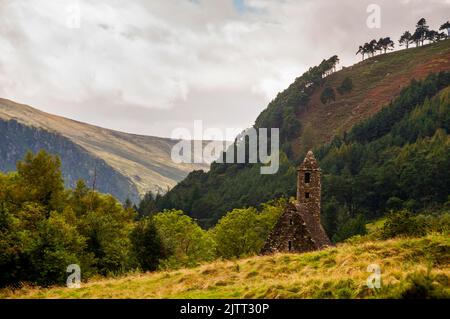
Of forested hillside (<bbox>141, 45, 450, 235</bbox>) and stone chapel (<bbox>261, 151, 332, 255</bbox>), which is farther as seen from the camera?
forested hillside (<bbox>141, 45, 450, 235</bbox>)

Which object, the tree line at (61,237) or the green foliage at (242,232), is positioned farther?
the green foliage at (242,232)

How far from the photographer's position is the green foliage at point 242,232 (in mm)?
83625

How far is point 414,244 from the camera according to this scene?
91.5 feet

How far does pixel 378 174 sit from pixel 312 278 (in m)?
116

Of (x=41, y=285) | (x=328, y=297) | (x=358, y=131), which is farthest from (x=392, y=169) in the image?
(x=328, y=297)

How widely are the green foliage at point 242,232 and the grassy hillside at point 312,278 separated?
163ft

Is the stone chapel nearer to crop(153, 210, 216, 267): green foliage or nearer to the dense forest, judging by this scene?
crop(153, 210, 216, 267): green foliage

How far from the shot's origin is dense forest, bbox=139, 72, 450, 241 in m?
120

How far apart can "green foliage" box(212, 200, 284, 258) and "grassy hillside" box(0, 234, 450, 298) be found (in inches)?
1959

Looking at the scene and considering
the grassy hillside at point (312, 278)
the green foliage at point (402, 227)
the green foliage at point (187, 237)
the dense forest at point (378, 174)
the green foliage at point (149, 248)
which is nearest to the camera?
the grassy hillside at point (312, 278)
